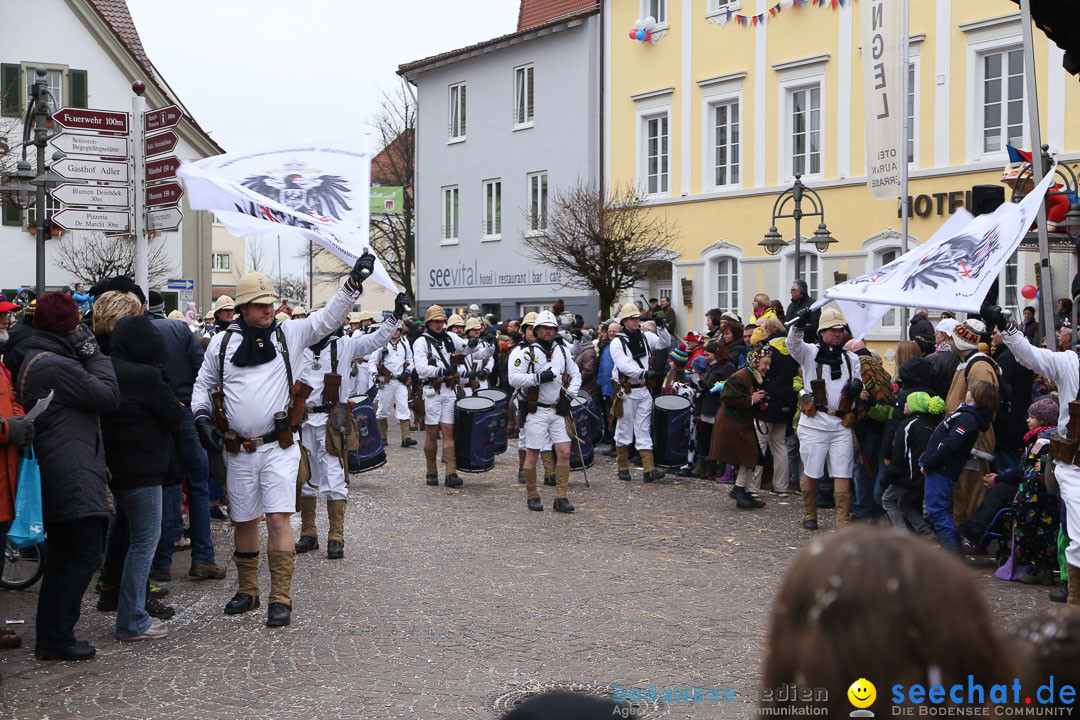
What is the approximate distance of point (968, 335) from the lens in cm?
918

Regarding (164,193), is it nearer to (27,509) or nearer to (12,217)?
(27,509)

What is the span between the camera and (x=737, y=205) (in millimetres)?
25047

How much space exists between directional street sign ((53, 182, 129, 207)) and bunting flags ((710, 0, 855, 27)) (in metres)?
17.0

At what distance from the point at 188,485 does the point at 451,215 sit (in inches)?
1054

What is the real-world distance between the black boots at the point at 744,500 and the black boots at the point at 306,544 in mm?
4641

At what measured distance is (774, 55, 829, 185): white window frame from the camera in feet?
76.2

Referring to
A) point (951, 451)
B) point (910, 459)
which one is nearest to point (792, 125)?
point (910, 459)

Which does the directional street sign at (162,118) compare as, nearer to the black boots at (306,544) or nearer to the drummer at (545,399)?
the black boots at (306,544)

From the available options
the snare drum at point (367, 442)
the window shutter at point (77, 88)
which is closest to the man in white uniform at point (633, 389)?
the snare drum at point (367, 442)

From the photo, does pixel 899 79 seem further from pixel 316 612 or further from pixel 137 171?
pixel 316 612

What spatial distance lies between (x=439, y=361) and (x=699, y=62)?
1503 centimetres

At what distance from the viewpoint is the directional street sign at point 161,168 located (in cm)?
968

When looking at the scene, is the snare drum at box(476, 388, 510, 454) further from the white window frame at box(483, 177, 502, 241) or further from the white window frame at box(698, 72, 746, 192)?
the white window frame at box(483, 177, 502, 241)

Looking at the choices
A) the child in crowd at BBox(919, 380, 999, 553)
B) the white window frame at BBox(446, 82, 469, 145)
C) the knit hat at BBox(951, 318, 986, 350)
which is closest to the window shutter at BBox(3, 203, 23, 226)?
the white window frame at BBox(446, 82, 469, 145)
